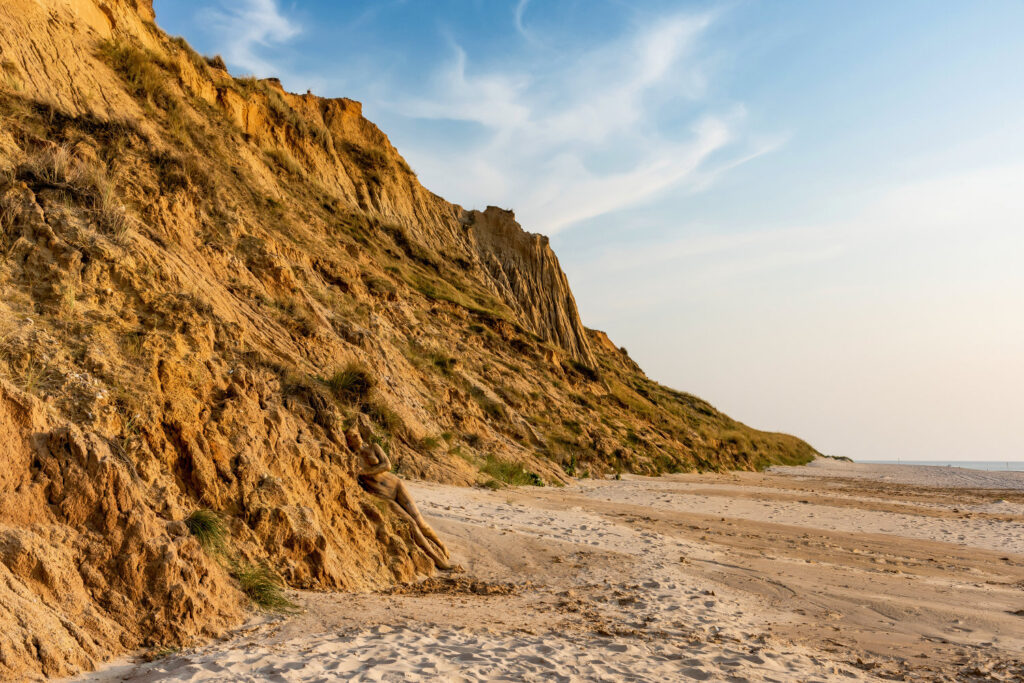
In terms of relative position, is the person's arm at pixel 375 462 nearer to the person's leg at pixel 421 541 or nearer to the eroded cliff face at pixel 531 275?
the person's leg at pixel 421 541

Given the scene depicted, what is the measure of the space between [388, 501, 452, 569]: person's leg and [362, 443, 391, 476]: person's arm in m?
0.41

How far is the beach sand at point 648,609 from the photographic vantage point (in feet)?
15.2

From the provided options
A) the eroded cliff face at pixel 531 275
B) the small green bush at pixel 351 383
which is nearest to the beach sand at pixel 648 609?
the small green bush at pixel 351 383

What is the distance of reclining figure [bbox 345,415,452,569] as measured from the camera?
7.57 metres

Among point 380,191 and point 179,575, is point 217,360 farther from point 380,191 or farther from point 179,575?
point 380,191

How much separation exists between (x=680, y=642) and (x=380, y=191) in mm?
24680

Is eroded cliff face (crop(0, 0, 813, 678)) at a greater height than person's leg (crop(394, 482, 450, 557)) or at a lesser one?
greater

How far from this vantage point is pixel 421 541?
7.51 m

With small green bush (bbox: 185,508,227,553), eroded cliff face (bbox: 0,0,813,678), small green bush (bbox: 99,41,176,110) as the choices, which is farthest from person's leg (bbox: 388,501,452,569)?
small green bush (bbox: 99,41,176,110)

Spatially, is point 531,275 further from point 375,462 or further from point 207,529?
point 207,529

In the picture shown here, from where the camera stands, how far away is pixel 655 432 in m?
26.8

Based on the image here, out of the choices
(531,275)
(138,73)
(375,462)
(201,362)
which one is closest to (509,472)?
(375,462)

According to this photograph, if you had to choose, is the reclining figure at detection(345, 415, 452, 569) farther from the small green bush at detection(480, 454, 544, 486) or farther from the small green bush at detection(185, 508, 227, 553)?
the small green bush at detection(480, 454, 544, 486)

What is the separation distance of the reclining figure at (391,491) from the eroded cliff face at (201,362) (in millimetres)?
205
